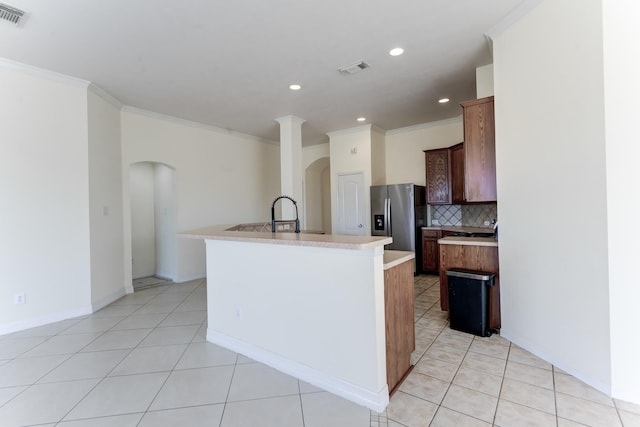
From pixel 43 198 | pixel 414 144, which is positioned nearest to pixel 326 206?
pixel 414 144

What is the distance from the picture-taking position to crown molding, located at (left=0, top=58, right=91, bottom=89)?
3.17 metres

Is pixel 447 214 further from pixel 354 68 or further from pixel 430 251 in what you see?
pixel 354 68

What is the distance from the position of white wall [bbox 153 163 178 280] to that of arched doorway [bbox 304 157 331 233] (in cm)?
297

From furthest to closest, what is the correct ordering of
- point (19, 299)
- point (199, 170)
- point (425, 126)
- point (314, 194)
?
point (314, 194) → point (425, 126) → point (199, 170) → point (19, 299)

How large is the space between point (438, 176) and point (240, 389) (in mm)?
4668

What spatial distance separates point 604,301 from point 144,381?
323 cm

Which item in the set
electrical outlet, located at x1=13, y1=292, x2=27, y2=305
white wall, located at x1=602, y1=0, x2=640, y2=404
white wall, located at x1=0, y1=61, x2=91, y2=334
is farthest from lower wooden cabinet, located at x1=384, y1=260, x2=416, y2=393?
electrical outlet, located at x1=13, y1=292, x2=27, y2=305

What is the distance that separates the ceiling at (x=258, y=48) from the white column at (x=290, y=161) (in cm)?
63

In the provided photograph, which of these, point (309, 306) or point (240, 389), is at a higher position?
point (309, 306)

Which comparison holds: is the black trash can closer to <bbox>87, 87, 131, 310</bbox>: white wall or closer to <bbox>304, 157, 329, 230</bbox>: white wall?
<bbox>87, 87, 131, 310</bbox>: white wall

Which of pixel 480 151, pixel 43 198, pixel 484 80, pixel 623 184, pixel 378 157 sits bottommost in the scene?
pixel 623 184

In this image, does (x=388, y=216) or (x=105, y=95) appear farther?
(x=388, y=216)

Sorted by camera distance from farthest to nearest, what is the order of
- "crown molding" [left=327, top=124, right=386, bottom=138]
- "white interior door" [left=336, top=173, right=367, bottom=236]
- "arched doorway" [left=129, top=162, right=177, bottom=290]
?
"white interior door" [left=336, top=173, right=367, bottom=236]
"crown molding" [left=327, top=124, right=386, bottom=138]
"arched doorway" [left=129, top=162, right=177, bottom=290]

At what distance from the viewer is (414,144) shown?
238 inches
